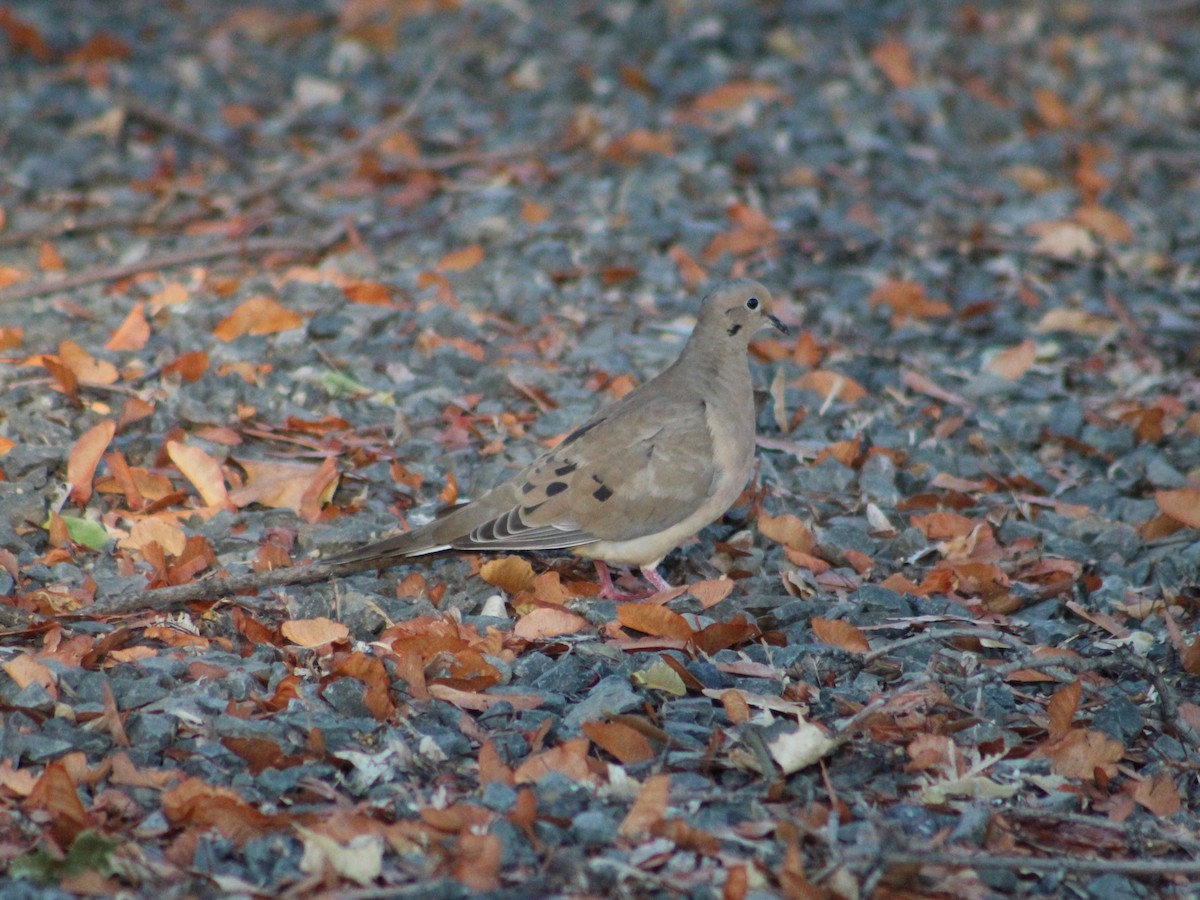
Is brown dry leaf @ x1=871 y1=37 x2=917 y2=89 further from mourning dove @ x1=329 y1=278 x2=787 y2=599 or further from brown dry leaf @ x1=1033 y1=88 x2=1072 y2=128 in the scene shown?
mourning dove @ x1=329 y1=278 x2=787 y2=599

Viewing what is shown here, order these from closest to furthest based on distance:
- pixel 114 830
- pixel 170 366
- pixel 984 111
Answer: pixel 114 830, pixel 170 366, pixel 984 111

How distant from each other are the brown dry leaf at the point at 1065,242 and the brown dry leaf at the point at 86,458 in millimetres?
4522

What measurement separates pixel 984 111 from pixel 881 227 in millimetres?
1869

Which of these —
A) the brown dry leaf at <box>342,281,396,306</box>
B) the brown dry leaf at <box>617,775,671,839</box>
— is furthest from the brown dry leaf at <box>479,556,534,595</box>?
the brown dry leaf at <box>342,281,396,306</box>

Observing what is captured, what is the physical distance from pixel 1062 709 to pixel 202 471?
8.73 feet

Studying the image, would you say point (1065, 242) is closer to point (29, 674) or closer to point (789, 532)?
point (789, 532)

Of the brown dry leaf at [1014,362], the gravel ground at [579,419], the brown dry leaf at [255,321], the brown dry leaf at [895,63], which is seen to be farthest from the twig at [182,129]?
the brown dry leaf at [1014,362]

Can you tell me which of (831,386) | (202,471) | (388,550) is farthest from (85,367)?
(831,386)

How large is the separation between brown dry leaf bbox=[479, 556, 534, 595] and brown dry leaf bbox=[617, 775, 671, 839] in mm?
1240

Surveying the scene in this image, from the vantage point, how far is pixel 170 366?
5.03 m

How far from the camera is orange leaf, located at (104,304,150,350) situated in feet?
17.2

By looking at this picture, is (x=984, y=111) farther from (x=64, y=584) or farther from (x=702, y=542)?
(x=64, y=584)

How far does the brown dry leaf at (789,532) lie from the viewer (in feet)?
14.7

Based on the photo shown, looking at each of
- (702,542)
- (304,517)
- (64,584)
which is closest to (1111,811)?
(702,542)
